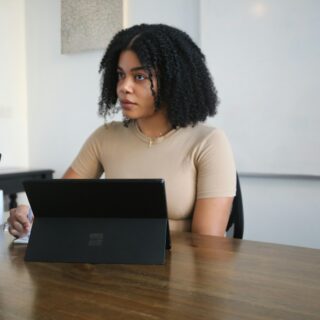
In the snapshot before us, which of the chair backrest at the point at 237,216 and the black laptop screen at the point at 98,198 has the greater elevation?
the black laptop screen at the point at 98,198

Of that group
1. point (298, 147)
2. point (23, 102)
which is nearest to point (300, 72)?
point (298, 147)

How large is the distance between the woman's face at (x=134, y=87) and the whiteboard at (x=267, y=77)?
36.6 inches

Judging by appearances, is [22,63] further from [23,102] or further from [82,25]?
[82,25]

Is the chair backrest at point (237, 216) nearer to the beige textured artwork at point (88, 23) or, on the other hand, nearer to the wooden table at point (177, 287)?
the wooden table at point (177, 287)

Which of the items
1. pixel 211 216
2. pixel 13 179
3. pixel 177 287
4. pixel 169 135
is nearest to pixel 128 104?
pixel 169 135

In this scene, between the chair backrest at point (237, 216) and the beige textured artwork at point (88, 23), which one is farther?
the beige textured artwork at point (88, 23)

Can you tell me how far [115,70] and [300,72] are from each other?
1000 millimetres

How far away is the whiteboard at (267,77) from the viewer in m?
1.78

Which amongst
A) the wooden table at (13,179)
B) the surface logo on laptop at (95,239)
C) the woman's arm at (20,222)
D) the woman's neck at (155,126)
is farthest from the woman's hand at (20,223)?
the wooden table at (13,179)

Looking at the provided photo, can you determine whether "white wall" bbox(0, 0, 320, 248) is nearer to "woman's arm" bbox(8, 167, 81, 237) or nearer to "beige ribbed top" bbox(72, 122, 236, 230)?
"beige ribbed top" bbox(72, 122, 236, 230)

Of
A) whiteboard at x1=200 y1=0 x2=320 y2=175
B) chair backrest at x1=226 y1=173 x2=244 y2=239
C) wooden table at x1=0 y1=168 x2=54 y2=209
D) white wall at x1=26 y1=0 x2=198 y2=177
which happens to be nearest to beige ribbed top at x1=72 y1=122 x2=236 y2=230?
chair backrest at x1=226 y1=173 x2=244 y2=239

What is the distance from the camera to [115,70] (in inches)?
50.4

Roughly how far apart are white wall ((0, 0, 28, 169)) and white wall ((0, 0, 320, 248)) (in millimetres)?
31

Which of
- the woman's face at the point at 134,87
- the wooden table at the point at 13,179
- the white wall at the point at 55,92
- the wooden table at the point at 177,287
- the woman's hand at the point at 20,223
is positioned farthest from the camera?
the white wall at the point at 55,92
